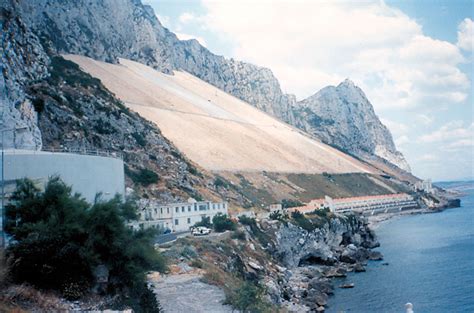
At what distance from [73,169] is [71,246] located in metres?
7.16

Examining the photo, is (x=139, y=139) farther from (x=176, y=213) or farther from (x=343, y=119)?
(x=343, y=119)

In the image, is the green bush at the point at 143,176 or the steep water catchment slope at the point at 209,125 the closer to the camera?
the green bush at the point at 143,176

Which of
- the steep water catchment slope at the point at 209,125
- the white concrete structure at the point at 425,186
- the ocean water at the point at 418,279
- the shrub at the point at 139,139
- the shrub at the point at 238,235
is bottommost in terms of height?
the ocean water at the point at 418,279

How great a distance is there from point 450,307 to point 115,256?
24870 mm

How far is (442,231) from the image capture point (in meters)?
65.7

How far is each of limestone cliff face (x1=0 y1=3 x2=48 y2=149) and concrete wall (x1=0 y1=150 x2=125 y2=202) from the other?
4.11m

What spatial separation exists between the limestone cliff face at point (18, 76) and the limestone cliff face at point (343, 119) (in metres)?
124

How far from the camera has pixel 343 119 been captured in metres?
176

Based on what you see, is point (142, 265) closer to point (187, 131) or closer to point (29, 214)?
point (29, 214)

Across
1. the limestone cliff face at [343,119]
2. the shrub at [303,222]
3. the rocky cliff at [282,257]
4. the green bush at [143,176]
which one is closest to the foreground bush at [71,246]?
the rocky cliff at [282,257]

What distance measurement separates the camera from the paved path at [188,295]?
16.6 meters

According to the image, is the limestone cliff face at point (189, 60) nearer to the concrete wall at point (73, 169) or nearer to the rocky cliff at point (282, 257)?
the rocky cliff at point (282, 257)

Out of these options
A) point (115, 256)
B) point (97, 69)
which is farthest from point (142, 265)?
point (97, 69)

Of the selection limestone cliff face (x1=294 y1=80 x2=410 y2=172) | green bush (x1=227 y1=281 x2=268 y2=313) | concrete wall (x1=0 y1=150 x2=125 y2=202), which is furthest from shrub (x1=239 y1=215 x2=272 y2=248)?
limestone cliff face (x1=294 y1=80 x2=410 y2=172)
